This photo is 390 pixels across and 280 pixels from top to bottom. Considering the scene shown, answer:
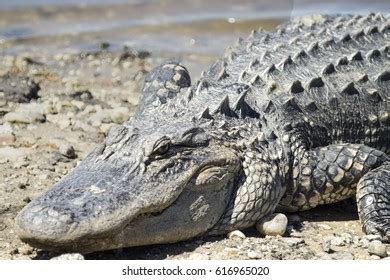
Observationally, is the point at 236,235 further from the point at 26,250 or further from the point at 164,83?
the point at 164,83

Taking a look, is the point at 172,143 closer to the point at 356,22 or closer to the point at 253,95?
the point at 253,95

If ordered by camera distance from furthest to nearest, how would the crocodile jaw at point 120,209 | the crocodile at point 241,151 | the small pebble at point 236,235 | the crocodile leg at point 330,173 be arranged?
1. the crocodile leg at point 330,173
2. the small pebble at point 236,235
3. the crocodile at point 241,151
4. the crocodile jaw at point 120,209

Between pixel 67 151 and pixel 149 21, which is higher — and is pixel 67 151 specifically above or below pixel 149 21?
below

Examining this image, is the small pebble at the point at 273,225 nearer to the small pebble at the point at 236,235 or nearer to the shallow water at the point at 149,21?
the small pebble at the point at 236,235

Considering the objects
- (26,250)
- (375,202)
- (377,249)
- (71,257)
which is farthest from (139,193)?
(375,202)

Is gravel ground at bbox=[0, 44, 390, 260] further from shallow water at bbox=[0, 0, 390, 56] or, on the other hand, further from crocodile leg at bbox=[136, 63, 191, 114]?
shallow water at bbox=[0, 0, 390, 56]

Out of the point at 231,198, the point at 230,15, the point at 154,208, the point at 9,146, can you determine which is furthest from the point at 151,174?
the point at 230,15

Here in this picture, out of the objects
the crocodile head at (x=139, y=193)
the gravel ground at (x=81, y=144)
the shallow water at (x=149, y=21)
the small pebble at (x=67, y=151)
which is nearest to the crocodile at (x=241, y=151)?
the crocodile head at (x=139, y=193)
